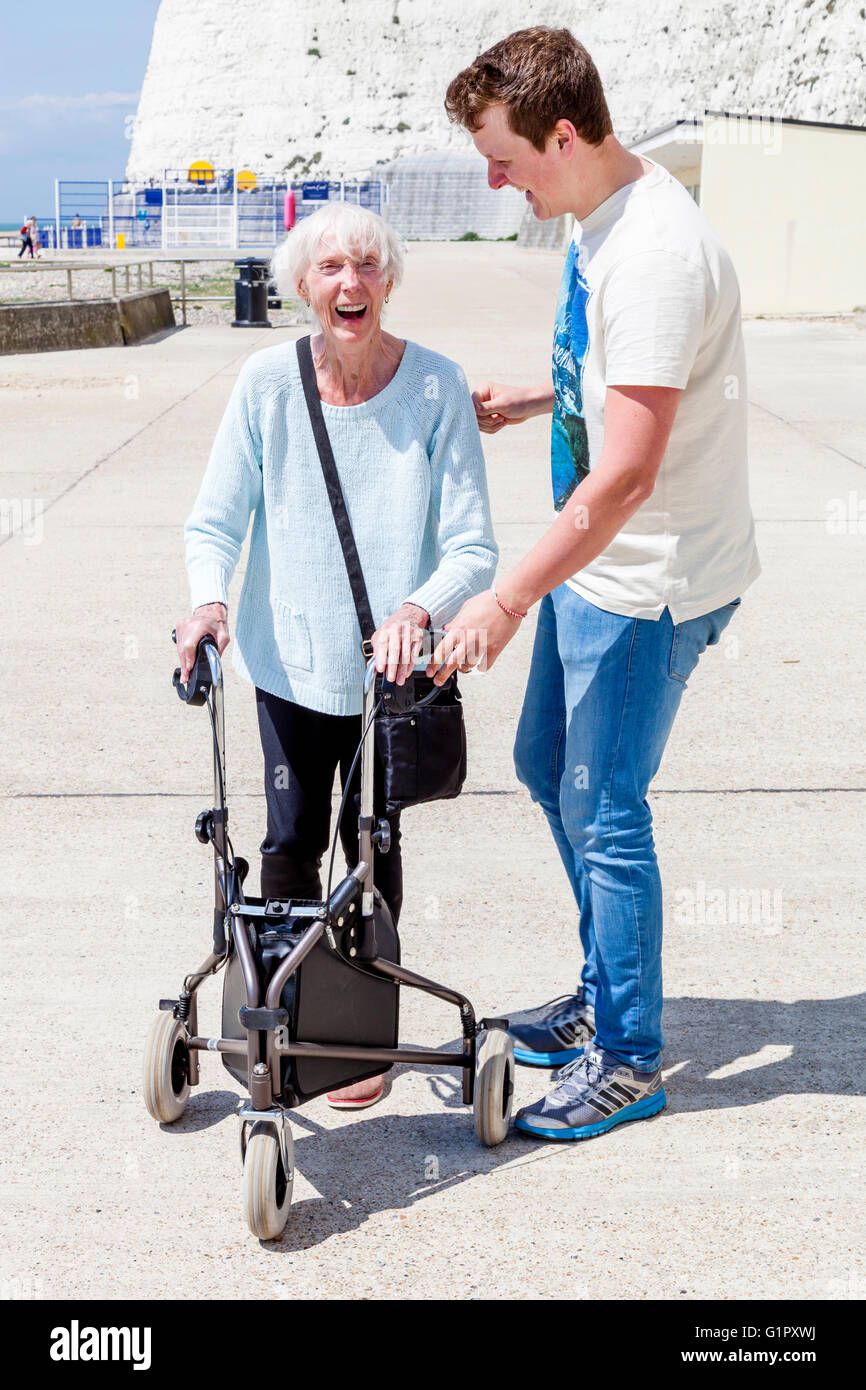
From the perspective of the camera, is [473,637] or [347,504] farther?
[347,504]

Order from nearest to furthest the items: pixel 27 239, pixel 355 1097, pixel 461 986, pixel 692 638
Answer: pixel 692 638 < pixel 355 1097 < pixel 461 986 < pixel 27 239

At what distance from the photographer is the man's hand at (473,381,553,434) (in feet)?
10.6

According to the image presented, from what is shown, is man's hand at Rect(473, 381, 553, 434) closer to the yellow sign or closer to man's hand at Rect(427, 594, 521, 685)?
man's hand at Rect(427, 594, 521, 685)

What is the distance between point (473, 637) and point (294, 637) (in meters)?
0.54

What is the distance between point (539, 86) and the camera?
8.13ft

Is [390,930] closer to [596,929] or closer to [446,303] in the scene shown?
[596,929]

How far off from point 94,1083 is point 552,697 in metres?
1.31

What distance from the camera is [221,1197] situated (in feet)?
8.98

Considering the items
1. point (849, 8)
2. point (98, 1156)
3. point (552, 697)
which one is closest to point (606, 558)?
point (552, 697)

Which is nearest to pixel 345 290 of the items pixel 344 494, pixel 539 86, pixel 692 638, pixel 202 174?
pixel 344 494

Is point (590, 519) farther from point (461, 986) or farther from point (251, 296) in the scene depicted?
point (251, 296)

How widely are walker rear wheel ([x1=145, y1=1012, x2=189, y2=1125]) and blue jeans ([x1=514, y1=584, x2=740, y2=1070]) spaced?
870mm

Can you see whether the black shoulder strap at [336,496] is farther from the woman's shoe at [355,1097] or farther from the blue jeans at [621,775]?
the woman's shoe at [355,1097]

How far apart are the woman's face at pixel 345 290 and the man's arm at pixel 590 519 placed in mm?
534
